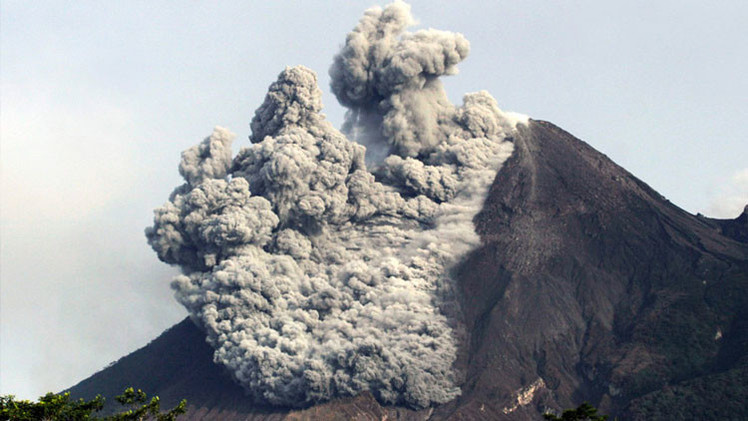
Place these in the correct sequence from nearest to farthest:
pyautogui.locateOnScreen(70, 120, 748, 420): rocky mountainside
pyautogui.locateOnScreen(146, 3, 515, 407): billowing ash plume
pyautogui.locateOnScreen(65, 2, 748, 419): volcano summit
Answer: pyautogui.locateOnScreen(146, 3, 515, 407): billowing ash plume → pyautogui.locateOnScreen(65, 2, 748, 419): volcano summit → pyautogui.locateOnScreen(70, 120, 748, 420): rocky mountainside

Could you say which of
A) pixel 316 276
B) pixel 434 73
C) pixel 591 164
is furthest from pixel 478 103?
pixel 316 276

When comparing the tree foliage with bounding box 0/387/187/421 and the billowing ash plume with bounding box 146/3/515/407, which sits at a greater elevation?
the billowing ash plume with bounding box 146/3/515/407

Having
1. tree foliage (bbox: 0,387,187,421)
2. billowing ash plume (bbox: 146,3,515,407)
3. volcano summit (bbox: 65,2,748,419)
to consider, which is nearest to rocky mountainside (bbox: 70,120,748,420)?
volcano summit (bbox: 65,2,748,419)

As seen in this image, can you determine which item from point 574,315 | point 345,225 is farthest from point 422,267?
point 574,315

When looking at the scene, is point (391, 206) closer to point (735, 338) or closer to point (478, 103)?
point (478, 103)

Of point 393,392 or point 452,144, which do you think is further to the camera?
point 452,144

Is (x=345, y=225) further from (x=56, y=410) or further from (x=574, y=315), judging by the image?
(x=56, y=410)

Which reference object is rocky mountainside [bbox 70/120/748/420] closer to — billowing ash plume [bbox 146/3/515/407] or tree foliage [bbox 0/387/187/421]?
billowing ash plume [bbox 146/3/515/407]
